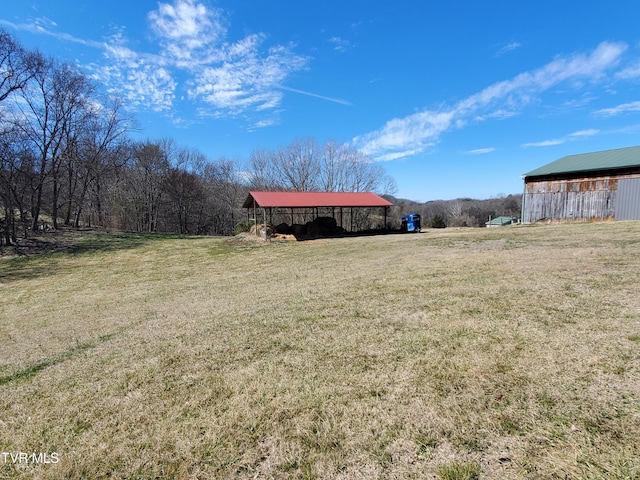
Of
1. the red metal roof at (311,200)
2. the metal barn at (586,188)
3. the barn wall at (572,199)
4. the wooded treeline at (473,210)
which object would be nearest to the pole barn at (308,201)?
the red metal roof at (311,200)

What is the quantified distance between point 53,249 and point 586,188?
30.0m

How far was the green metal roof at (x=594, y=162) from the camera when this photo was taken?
16.4 m

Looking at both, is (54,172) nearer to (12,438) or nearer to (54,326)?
(54,326)

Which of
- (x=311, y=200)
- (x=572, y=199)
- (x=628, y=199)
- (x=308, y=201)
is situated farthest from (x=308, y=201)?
(x=628, y=199)

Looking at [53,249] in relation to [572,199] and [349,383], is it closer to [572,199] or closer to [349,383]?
[349,383]

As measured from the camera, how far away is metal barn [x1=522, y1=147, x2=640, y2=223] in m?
16.0

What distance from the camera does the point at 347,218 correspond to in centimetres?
3322

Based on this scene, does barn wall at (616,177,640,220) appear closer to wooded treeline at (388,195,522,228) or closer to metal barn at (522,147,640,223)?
metal barn at (522,147,640,223)

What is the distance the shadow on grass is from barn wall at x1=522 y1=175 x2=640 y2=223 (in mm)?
24954

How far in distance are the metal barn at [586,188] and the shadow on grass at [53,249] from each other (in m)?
25.2

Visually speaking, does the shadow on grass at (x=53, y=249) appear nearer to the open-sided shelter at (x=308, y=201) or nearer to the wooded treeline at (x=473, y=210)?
the open-sided shelter at (x=308, y=201)

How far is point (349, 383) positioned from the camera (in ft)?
8.63

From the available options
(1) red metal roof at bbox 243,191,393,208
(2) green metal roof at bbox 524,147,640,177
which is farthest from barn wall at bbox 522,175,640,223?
(1) red metal roof at bbox 243,191,393,208

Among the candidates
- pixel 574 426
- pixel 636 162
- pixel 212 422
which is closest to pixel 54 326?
pixel 212 422
